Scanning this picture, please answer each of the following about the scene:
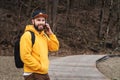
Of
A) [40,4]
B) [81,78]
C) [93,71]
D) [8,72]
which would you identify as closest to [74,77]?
[81,78]

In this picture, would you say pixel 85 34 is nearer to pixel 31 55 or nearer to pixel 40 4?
pixel 40 4

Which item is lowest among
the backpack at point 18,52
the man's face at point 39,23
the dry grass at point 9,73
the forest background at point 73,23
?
the forest background at point 73,23

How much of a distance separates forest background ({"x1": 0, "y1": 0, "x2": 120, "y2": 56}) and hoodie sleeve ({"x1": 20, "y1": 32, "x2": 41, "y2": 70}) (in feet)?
59.1

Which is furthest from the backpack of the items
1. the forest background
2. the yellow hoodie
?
the forest background

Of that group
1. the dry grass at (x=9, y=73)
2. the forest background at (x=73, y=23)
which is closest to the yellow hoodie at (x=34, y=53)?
the dry grass at (x=9, y=73)

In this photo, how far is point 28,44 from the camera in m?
5.00

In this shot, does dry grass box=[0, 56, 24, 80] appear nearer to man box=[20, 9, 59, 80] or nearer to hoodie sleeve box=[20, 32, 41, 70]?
man box=[20, 9, 59, 80]

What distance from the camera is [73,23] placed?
3184cm

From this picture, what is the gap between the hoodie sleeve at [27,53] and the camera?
16.4ft

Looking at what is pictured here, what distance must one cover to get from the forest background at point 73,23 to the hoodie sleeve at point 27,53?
18.0 m

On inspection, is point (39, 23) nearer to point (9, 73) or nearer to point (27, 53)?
point (27, 53)

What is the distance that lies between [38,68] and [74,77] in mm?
6370

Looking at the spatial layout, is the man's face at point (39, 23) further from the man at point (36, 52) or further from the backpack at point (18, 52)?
the backpack at point (18, 52)

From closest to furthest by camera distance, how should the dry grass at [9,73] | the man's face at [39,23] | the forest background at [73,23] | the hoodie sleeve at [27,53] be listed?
1. the hoodie sleeve at [27,53]
2. the man's face at [39,23]
3. the dry grass at [9,73]
4. the forest background at [73,23]
